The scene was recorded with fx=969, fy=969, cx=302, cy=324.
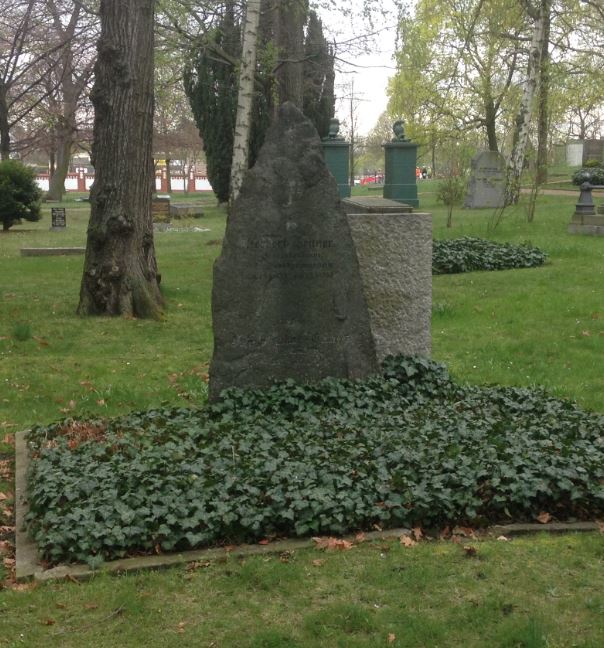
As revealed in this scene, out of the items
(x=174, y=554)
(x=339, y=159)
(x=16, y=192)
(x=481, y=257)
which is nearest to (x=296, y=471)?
(x=174, y=554)

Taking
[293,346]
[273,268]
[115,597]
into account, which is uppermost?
[273,268]

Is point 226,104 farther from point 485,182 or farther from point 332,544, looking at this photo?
point 332,544

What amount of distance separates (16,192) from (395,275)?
72.3 feet

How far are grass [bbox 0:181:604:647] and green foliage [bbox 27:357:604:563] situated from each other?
0.31 metres

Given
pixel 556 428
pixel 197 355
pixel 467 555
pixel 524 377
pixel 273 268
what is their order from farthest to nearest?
pixel 197 355 → pixel 524 377 → pixel 273 268 → pixel 556 428 → pixel 467 555

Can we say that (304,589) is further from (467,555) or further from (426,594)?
(467,555)

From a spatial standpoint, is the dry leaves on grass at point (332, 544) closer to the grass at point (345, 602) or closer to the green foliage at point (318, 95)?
the grass at point (345, 602)

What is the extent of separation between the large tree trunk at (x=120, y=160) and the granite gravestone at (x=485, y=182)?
18.9 m

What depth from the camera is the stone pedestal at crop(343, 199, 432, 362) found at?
854 cm

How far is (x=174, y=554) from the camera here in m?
5.12

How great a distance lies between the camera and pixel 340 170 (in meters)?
27.7

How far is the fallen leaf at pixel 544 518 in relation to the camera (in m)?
5.56

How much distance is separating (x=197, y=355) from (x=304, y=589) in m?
5.99

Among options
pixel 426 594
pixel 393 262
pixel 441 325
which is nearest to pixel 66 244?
pixel 441 325
